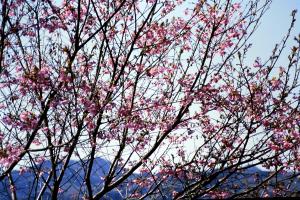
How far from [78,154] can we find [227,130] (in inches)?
153

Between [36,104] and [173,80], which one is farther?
[173,80]

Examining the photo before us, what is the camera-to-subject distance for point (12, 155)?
6453 mm

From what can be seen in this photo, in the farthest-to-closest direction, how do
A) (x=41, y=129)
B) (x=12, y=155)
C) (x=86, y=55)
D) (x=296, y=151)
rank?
(x=296, y=151) → (x=86, y=55) → (x=41, y=129) → (x=12, y=155)

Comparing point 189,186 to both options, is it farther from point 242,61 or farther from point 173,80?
point 242,61

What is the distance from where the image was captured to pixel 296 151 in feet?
29.0

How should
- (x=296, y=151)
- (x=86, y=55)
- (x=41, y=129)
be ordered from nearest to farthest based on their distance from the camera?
A: (x=41, y=129) < (x=86, y=55) < (x=296, y=151)

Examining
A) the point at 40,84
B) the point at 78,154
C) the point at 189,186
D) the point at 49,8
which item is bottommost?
the point at 189,186

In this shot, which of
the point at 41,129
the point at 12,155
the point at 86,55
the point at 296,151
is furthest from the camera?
the point at 296,151

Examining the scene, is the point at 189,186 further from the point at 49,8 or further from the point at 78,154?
the point at 49,8

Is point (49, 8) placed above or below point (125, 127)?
above

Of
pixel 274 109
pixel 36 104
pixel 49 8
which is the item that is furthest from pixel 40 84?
pixel 274 109

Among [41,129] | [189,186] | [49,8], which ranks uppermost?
[49,8]

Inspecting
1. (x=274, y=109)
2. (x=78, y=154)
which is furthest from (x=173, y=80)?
(x=78, y=154)

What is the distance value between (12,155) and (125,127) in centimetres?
230
